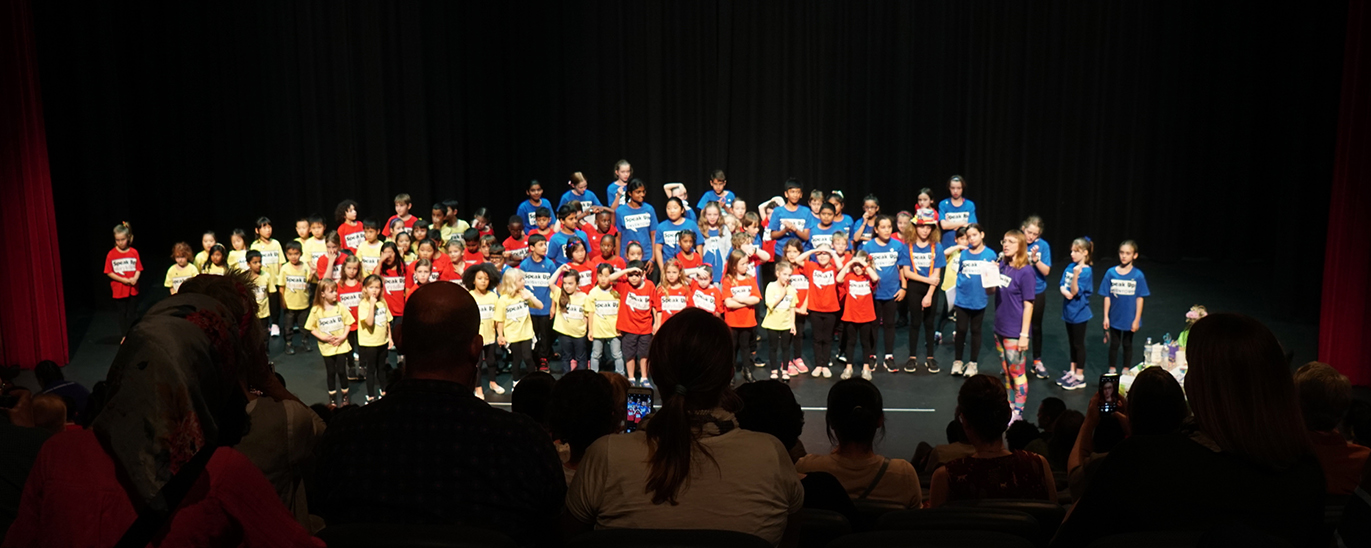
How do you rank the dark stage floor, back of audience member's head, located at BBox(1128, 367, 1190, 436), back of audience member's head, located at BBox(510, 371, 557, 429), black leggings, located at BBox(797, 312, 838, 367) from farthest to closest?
black leggings, located at BBox(797, 312, 838, 367) → the dark stage floor → back of audience member's head, located at BBox(510, 371, 557, 429) → back of audience member's head, located at BBox(1128, 367, 1190, 436)

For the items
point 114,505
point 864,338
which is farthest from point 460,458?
point 864,338

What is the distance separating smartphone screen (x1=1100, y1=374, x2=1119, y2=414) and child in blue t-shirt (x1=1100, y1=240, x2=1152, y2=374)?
15.2ft

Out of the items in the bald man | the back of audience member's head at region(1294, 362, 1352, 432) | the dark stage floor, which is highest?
the bald man

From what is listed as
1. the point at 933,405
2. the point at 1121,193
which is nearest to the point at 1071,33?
the point at 1121,193

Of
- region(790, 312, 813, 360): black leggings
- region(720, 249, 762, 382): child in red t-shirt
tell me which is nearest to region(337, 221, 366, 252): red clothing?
region(720, 249, 762, 382): child in red t-shirt

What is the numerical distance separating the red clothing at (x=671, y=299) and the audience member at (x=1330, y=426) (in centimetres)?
552

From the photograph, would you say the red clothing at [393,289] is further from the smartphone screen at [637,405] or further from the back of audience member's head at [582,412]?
the back of audience member's head at [582,412]

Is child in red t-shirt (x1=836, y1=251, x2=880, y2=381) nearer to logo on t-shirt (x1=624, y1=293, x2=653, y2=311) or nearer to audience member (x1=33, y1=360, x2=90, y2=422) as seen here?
logo on t-shirt (x1=624, y1=293, x2=653, y2=311)

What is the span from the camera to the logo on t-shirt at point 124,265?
984 cm

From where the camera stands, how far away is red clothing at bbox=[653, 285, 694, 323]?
866 cm

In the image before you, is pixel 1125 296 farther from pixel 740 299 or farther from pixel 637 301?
pixel 637 301

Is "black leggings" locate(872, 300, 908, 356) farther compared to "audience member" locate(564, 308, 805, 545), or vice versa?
"black leggings" locate(872, 300, 908, 356)

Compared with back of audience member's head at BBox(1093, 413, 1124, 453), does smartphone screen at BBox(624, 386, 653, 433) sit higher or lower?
higher

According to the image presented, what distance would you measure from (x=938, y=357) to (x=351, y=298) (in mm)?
5521
